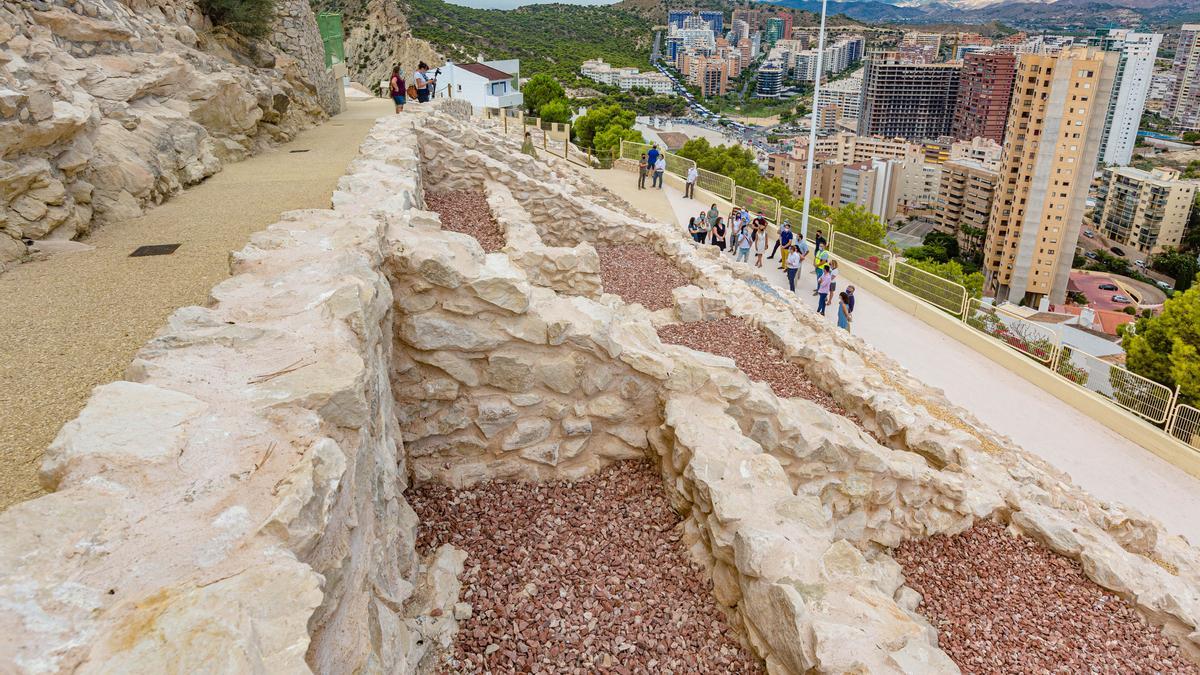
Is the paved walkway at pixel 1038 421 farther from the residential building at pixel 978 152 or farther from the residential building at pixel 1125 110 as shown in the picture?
the residential building at pixel 1125 110

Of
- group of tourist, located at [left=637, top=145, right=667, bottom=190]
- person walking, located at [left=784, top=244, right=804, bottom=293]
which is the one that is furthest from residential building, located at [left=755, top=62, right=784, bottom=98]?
person walking, located at [left=784, top=244, right=804, bottom=293]

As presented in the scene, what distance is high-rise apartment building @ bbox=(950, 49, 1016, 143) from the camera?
372ft

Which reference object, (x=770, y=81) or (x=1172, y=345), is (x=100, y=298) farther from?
(x=770, y=81)

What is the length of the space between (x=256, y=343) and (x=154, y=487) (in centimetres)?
136

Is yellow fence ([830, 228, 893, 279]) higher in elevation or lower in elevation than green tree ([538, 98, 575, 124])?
lower

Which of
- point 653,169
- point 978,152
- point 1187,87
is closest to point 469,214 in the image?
point 653,169

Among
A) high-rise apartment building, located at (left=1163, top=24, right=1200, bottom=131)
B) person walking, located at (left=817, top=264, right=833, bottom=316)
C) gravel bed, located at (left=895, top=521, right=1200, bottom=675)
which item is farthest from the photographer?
high-rise apartment building, located at (left=1163, top=24, right=1200, bottom=131)

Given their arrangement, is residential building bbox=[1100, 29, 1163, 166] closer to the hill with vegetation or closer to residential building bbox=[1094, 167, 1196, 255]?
residential building bbox=[1094, 167, 1196, 255]

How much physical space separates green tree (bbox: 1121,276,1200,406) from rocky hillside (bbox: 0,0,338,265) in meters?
20.9

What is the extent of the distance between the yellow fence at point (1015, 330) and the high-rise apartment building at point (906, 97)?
126 m

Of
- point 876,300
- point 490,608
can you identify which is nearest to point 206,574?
point 490,608

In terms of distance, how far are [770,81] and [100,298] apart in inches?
6936

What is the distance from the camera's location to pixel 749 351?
10695 mm

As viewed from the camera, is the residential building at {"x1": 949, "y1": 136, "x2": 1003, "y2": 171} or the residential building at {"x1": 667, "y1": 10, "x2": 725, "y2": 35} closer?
the residential building at {"x1": 949, "y1": 136, "x2": 1003, "y2": 171}
